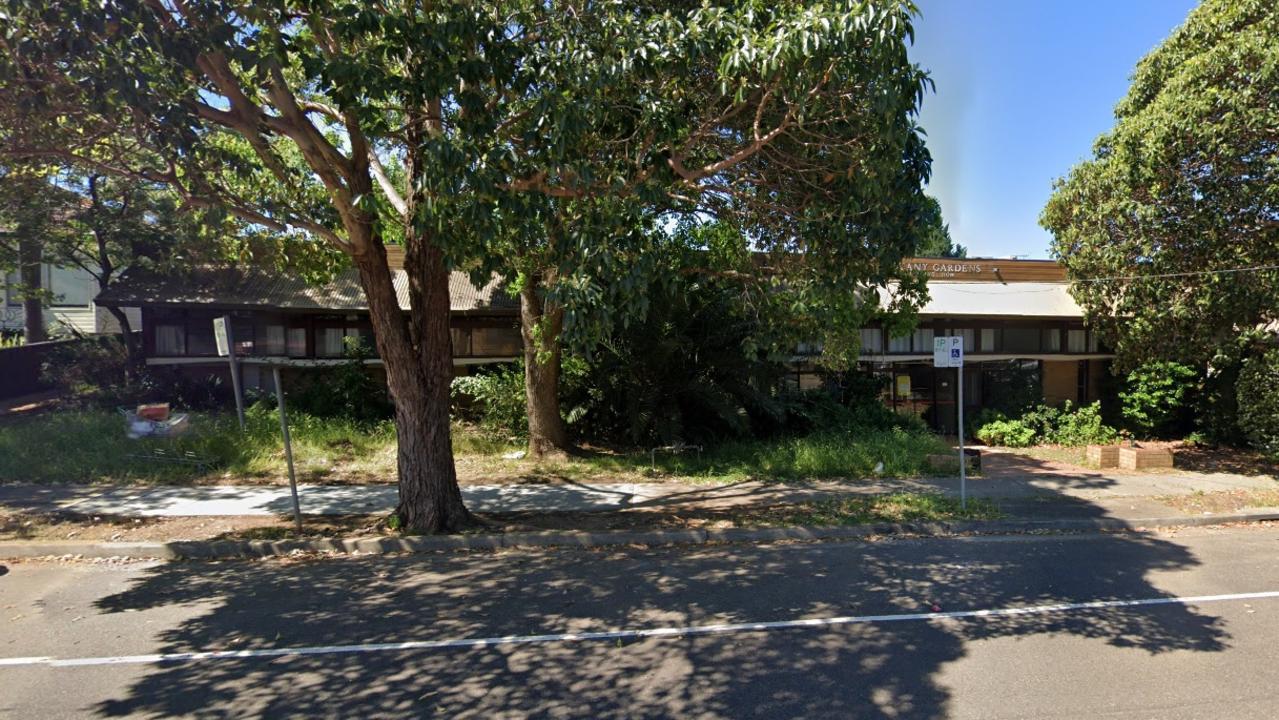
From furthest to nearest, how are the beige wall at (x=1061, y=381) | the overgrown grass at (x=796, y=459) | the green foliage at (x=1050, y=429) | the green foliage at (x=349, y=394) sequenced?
the beige wall at (x=1061, y=381) < the green foliage at (x=1050, y=429) < the green foliage at (x=349, y=394) < the overgrown grass at (x=796, y=459)

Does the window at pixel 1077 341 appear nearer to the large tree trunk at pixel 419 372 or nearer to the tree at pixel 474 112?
the tree at pixel 474 112

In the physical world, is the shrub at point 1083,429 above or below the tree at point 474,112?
below

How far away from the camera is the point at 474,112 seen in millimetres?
6922

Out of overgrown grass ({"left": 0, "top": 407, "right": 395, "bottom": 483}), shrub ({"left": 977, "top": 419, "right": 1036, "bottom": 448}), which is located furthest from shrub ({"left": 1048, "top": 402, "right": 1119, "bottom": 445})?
overgrown grass ({"left": 0, "top": 407, "right": 395, "bottom": 483})

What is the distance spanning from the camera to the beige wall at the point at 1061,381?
1830 cm

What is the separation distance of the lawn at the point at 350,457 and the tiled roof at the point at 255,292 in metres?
2.96

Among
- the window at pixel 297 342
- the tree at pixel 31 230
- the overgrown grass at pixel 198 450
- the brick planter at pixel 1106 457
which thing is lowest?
the brick planter at pixel 1106 457

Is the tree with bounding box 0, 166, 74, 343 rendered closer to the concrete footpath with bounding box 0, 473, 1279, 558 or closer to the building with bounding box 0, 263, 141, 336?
the concrete footpath with bounding box 0, 473, 1279, 558

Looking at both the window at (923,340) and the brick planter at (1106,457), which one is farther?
the window at (923,340)

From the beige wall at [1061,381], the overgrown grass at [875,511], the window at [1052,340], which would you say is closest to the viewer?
the overgrown grass at [875,511]

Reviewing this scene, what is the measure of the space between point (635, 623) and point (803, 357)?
31.8ft

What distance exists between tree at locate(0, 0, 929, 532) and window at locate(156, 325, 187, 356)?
28.0 feet

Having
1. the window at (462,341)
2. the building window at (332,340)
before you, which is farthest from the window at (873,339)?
the building window at (332,340)

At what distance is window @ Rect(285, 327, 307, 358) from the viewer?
16172 millimetres
